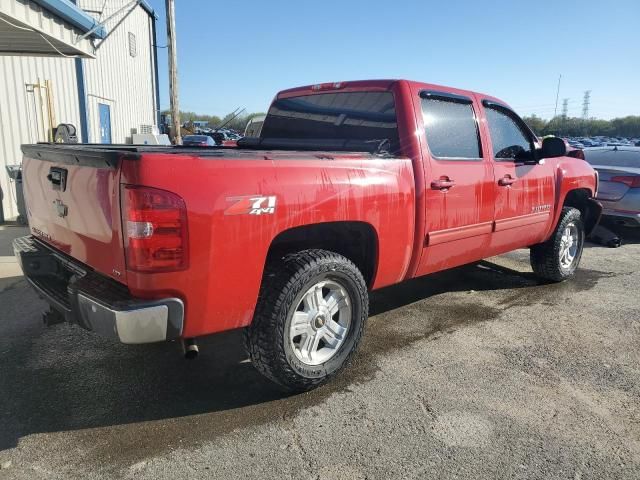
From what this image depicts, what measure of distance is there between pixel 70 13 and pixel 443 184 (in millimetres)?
5784

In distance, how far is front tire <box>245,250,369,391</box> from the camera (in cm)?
288

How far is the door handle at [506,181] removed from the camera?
4406mm

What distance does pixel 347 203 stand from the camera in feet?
10.2

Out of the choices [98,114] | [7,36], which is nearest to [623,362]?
[7,36]

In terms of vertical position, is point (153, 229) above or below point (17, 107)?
below

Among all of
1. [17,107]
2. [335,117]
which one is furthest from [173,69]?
[335,117]

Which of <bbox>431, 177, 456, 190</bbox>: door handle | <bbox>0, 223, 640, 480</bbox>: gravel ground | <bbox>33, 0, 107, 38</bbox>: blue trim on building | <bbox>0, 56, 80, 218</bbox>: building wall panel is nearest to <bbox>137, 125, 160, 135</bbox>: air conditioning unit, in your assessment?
<bbox>0, 56, 80, 218</bbox>: building wall panel

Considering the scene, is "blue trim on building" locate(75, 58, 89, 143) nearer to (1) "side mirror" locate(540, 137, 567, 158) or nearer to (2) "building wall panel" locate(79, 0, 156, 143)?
(2) "building wall panel" locate(79, 0, 156, 143)

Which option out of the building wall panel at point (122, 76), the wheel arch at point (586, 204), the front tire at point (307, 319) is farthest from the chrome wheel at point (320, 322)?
the building wall panel at point (122, 76)

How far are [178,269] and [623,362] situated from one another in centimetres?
330

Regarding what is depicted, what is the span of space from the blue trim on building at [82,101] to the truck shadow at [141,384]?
818cm

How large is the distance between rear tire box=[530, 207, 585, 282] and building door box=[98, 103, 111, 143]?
473 inches

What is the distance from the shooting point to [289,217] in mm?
2807

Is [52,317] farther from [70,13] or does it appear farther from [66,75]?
[66,75]
